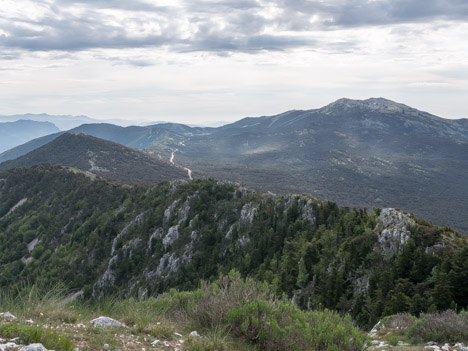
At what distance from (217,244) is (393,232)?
1186 inches

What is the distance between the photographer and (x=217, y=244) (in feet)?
166

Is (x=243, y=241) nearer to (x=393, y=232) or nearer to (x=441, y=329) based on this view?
(x=393, y=232)

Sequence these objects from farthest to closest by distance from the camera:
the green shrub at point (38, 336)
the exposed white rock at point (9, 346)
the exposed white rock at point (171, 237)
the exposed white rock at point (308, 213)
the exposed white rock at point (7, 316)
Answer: the exposed white rock at point (171, 237)
the exposed white rock at point (308, 213)
the exposed white rock at point (7, 316)
the green shrub at point (38, 336)
the exposed white rock at point (9, 346)

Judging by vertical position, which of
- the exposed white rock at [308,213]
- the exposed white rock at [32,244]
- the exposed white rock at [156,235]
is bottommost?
the exposed white rock at [32,244]

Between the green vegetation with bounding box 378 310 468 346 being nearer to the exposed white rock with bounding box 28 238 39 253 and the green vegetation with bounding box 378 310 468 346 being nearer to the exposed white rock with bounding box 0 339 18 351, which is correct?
the exposed white rock with bounding box 0 339 18 351

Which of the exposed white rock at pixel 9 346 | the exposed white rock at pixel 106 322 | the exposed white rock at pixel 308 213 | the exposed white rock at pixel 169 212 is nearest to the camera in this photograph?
the exposed white rock at pixel 9 346

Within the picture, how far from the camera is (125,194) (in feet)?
271

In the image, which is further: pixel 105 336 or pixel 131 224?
pixel 131 224

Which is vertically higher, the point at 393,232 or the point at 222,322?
the point at 222,322

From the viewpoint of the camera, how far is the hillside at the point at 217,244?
2116cm

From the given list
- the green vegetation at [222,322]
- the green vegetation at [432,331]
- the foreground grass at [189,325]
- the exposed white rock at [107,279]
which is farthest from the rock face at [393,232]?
the exposed white rock at [107,279]

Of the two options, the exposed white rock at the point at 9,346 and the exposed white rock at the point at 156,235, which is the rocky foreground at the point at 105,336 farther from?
the exposed white rock at the point at 156,235

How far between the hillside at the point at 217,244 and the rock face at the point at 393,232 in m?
0.10

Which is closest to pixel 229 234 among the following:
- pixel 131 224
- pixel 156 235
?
pixel 156 235
